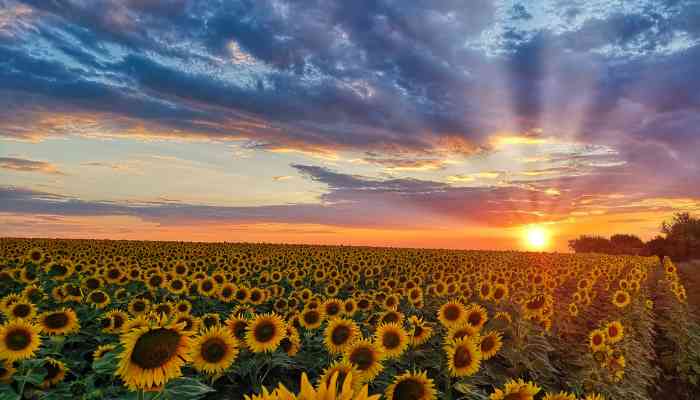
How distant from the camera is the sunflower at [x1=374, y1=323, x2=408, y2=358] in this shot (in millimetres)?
6379

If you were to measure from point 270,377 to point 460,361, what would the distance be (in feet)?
8.51

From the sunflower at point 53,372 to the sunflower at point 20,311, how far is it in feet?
7.81

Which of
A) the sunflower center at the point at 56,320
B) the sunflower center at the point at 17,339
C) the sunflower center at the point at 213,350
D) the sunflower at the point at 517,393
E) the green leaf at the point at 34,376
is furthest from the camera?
the sunflower center at the point at 56,320

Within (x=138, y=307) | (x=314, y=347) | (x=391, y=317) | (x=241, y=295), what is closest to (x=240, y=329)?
(x=314, y=347)

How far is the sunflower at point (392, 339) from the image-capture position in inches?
251

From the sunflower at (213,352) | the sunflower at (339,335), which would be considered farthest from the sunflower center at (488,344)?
the sunflower at (213,352)

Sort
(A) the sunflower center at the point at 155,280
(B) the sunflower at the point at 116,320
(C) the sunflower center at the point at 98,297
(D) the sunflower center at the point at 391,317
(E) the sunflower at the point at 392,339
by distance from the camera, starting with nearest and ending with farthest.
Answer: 1. (E) the sunflower at the point at 392,339
2. (B) the sunflower at the point at 116,320
3. (D) the sunflower center at the point at 391,317
4. (C) the sunflower center at the point at 98,297
5. (A) the sunflower center at the point at 155,280

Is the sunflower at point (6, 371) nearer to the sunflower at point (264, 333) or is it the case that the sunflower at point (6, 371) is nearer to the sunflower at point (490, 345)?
the sunflower at point (264, 333)

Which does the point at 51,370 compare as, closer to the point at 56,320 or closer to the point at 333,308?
the point at 56,320

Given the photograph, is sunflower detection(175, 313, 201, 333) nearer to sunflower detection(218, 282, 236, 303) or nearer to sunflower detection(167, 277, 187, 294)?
sunflower detection(218, 282, 236, 303)

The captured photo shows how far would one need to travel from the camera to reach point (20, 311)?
26.0ft

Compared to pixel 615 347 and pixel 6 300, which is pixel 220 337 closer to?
pixel 6 300

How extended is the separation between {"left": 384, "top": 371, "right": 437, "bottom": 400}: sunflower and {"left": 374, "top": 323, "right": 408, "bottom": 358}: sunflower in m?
1.57

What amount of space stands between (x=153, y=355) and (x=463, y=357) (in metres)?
3.64
